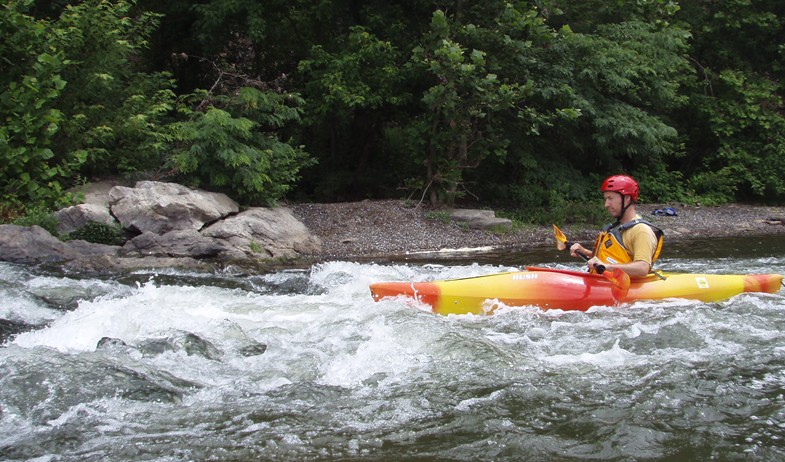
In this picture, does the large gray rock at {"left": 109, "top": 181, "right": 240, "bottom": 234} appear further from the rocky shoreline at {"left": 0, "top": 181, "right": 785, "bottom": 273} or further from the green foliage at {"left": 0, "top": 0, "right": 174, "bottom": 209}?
the green foliage at {"left": 0, "top": 0, "right": 174, "bottom": 209}

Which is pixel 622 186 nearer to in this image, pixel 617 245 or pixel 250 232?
pixel 617 245

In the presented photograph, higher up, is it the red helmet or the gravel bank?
the red helmet

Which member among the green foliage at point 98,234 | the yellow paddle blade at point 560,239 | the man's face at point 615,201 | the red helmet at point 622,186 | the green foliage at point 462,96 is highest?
the green foliage at point 462,96

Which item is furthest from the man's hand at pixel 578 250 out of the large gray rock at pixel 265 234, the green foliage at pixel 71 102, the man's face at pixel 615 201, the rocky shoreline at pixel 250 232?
the green foliage at pixel 71 102

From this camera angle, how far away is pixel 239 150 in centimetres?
972

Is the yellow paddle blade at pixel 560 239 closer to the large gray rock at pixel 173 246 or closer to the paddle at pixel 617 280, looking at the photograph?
the paddle at pixel 617 280

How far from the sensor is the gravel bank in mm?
9945

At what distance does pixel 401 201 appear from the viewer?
478 inches

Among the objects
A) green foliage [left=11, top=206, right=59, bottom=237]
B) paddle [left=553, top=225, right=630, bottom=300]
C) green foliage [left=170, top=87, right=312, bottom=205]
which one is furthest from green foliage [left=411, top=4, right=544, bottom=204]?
green foliage [left=11, top=206, right=59, bottom=237]

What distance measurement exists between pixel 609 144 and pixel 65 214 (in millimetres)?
9700

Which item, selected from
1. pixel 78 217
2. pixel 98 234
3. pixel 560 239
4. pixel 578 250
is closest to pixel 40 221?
pixel 78 217

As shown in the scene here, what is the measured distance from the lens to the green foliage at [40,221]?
8.41m

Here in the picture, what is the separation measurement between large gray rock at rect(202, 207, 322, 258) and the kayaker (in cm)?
459

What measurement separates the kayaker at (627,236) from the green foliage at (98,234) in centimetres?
597
